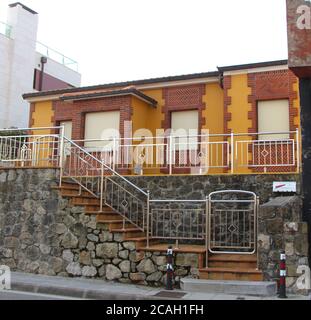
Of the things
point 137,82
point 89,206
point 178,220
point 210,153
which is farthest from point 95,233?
point 137,82

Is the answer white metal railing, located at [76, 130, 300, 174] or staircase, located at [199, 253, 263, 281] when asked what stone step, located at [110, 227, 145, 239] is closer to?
staircase, located at [199, 253, 263, 281]

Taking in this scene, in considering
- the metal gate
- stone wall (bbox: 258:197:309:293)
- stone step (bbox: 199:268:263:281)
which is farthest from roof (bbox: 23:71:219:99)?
stone step (bbox: 199:268:263:281)

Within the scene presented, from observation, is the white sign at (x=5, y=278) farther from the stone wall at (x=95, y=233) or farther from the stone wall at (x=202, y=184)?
the stone wall at (x=202, y=184)

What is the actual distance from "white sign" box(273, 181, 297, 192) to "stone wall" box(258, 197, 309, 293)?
1.63 meters

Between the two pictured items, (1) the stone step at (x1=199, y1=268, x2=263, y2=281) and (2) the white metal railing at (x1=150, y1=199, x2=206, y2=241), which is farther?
(2) the white metal railing at (x1=150, y1=199, x2=206, y2=241)

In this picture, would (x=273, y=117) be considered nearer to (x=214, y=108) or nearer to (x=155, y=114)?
(x=214, y=108)

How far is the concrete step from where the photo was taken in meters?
8.34

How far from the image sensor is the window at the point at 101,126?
15.8m

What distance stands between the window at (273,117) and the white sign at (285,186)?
3303 mm

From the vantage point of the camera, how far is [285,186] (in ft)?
35.1

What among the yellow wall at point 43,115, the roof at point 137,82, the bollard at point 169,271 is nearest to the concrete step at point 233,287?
the bollard at point 169,271

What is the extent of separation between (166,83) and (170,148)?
448 centimetres
